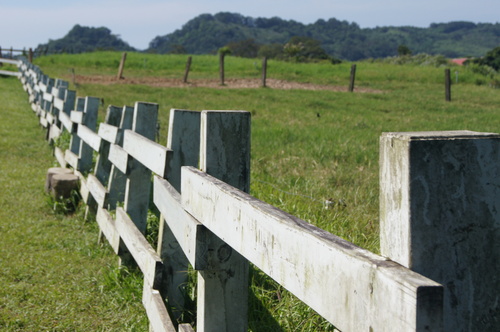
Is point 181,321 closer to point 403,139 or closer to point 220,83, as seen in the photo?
point 403,139

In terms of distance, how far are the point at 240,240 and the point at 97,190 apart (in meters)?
4.04

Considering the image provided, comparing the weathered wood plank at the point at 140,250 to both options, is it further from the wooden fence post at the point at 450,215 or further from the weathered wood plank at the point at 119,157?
the wooden fence post at the point at 450,215

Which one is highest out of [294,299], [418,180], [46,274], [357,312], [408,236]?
[418,180]

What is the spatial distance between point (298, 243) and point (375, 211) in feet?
13.7

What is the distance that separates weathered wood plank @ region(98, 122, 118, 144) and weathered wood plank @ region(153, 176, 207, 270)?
1.80 meters

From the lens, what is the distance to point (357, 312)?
125cm

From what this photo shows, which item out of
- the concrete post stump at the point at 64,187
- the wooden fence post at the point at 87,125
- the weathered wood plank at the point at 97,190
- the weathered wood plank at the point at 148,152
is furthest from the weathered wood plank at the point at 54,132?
the weathered wood plank at the point at 148,152

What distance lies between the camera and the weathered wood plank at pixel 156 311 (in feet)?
9.93

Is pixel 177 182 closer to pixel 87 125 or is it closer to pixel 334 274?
pixel 334 274

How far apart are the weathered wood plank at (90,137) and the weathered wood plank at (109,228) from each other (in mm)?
926

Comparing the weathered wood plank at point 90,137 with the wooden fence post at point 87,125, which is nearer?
the weathered wood plank at point 90,137

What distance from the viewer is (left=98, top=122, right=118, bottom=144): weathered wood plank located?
535cm

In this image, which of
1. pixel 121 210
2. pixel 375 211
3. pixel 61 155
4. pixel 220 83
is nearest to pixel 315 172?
pixel 375 211

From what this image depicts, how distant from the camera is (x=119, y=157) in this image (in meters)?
4.92
